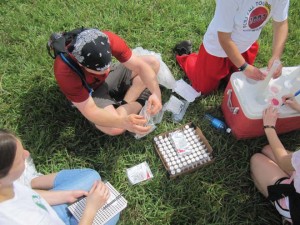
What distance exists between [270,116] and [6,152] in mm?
1639

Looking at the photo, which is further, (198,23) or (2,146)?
(198,23)

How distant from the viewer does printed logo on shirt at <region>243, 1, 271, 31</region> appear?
219 centimetres

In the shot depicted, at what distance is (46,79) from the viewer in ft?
9.46

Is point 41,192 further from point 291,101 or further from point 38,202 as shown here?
point 291,101

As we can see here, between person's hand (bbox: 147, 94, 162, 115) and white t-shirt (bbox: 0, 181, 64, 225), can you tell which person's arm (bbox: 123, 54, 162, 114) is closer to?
person's hand (bbox: 147, 94, 162, 115)

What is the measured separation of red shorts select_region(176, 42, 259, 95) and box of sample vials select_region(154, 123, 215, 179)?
394 mm

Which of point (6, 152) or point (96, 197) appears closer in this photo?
point (6, 152)

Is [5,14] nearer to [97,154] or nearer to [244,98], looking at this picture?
[97,154]

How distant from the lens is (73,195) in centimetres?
211

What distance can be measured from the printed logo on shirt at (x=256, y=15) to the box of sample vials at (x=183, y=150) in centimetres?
87

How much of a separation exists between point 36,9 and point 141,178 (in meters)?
2.06

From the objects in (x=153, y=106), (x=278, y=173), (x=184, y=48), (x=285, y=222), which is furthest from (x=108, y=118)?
(x=285, y=222)

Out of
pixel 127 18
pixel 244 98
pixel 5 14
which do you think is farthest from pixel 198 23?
pixel 5 14

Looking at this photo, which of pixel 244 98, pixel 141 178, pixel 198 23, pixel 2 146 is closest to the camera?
pixel 2 146
